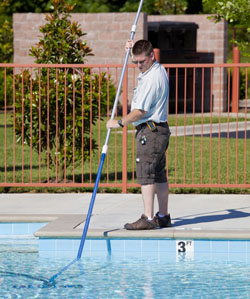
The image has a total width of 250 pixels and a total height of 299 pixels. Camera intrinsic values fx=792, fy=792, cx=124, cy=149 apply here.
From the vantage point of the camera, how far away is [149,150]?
742 cm

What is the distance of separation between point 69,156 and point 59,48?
1.55 m

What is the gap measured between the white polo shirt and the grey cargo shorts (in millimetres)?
117

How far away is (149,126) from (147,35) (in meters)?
19.1

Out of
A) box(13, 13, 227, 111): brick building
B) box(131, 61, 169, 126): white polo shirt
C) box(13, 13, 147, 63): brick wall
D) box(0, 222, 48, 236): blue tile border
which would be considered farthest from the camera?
box(13, 13, 227, 111): brick building

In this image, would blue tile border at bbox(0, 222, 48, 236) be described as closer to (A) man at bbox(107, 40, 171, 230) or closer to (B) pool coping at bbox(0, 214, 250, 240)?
(B) pool coping at bbox(0, 214, 250, 240)

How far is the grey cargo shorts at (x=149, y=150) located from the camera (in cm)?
740

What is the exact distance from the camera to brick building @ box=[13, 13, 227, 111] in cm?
2603

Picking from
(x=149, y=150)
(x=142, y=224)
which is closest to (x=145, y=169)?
(x=149, y=150)

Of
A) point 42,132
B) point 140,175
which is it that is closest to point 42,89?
point 42,132

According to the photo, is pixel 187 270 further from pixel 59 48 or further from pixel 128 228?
pixel 59 48

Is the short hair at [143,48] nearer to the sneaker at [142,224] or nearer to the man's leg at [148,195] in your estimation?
the man's leg at [148,195]

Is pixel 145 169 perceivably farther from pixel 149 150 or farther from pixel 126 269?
pixel 126 269

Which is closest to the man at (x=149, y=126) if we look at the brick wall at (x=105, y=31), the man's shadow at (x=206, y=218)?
the man's shadow at (x=206, y=218)

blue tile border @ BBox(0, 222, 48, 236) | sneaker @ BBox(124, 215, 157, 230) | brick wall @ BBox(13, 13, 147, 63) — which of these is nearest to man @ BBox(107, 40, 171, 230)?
sneaker @ BBox(124, 215, 157, 230)
